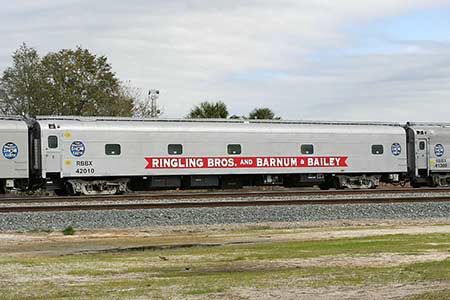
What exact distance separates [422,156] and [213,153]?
10049 millimetres

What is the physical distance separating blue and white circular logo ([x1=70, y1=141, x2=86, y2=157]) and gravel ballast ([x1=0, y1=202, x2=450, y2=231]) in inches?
382

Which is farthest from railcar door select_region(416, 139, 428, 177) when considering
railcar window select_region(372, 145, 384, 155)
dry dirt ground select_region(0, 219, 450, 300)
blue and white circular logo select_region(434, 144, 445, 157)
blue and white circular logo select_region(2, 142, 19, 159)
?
blue and white circular logo select_region(2, 142, 19, 159)

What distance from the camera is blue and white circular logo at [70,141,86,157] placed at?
29750 millimetres

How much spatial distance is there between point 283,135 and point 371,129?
14.5ft

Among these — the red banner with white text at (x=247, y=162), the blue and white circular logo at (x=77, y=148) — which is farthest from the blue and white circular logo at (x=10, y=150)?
the red banner with white text at (x=247, y=162)

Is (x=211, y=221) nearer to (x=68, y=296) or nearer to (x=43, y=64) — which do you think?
(x=68, y=296)

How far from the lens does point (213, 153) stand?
32.1 m

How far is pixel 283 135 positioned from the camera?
3344cm

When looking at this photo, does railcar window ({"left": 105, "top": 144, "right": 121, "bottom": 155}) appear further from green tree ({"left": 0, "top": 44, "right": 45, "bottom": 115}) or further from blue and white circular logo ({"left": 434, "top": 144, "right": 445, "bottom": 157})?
green tree ({"left": 0, "top": 44, "right": 45, "bottom": 115})

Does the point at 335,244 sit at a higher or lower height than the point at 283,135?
lower

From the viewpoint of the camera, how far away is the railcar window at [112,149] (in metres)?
30.4

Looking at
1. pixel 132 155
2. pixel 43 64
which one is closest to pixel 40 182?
pixel 132 155

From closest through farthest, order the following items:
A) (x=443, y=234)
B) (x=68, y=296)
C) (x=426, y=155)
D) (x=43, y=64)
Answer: (x=68, y=296), (x=443, y=234), (x=426, y=155), (x=43, y=64)

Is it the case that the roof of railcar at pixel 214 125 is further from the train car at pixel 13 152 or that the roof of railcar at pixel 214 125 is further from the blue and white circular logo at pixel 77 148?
the train car at pixel 13 152
